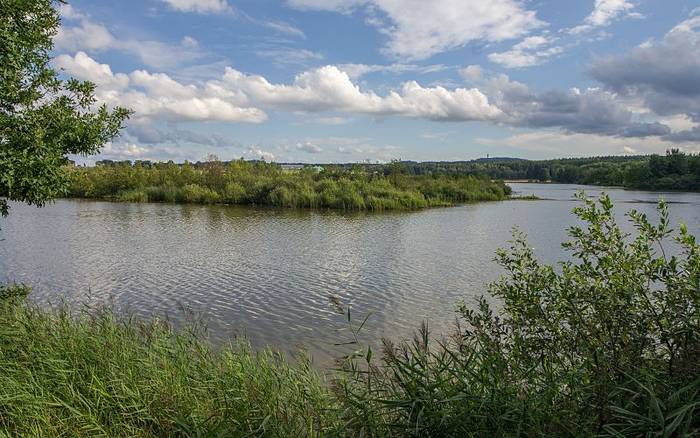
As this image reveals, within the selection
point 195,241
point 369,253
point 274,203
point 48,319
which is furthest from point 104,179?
point 48,319

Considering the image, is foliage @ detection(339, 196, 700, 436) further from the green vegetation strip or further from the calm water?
the calm water

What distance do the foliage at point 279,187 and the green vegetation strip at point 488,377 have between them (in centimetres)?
4252

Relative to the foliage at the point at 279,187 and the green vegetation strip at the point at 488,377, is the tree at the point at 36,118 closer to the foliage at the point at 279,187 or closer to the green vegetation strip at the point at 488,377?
the green vegetation strip at the point at 488,377

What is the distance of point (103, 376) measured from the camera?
591 centimetres

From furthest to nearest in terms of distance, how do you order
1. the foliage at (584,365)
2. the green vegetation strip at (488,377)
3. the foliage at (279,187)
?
the foliage at (279,187), the green vegetation strip at (488,377), the foliage at (584,365)

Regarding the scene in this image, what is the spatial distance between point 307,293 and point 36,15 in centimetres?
1043

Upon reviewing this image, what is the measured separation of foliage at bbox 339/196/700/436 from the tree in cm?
498

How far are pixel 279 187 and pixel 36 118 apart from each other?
4452 cm

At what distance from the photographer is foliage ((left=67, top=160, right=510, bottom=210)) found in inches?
1962

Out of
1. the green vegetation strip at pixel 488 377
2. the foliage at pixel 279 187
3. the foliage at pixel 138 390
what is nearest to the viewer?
the green vegetation strip at pixel 488 377

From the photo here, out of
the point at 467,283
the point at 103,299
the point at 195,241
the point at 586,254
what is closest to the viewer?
the point at 586,254

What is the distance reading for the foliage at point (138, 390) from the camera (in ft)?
16.3

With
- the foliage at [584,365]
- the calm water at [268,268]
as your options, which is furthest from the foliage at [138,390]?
the calm water at [268,268]

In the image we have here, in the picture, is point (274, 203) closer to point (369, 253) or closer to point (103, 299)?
point (369, 253)
